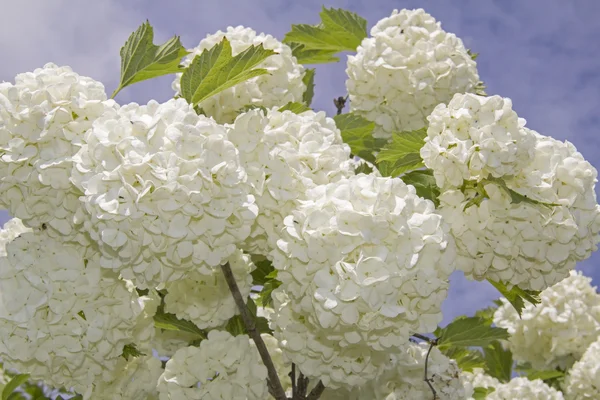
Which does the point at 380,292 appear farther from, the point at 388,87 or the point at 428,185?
the point at 388,87

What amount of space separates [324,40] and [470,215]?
6.02 feet

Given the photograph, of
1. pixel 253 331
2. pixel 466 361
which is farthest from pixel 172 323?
pixel 466 361

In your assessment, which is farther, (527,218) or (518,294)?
(518,294)

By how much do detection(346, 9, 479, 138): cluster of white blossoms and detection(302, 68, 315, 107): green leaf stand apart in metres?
0.35

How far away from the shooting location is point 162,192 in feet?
6.95

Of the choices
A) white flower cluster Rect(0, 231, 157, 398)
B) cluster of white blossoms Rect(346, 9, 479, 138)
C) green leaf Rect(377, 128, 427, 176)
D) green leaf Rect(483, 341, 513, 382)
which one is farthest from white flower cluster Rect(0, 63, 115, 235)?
green leaf Rect(483, 341, 513, 382)

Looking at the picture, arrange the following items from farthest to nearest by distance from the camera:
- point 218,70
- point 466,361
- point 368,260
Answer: point 466,361, point 218,70, point 368,260

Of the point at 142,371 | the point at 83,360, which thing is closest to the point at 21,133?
the point at 83,360

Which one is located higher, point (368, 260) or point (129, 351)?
point (368, 260)

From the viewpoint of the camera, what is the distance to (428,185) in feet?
9.03

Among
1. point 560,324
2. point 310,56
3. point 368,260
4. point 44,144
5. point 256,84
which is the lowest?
point 368,260

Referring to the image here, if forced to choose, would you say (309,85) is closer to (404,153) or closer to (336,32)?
(336,32)

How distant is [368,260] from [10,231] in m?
1.86

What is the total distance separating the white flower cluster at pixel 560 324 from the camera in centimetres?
539
